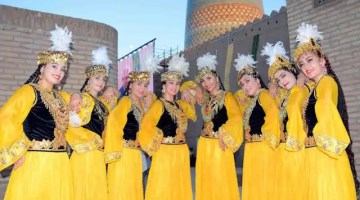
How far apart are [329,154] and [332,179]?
212 mm

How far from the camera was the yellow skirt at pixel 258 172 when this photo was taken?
4594 mm

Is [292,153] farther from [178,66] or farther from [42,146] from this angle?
[42,146]

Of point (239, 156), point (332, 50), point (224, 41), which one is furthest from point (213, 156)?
point (224, 41)

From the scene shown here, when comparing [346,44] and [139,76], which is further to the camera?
[346,44]

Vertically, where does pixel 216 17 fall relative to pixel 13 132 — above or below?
above

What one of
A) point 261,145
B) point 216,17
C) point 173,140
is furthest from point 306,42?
point 216,17

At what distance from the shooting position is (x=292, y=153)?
4.00 meters

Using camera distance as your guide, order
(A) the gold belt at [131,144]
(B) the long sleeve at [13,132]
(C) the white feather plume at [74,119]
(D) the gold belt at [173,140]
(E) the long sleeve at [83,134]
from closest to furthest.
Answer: (B) the long sleeve at [13,132] < (C) the white feather plume at [74,119] < (E) the long sleeve at [83,134] < (A) the gold belt at [131,144] < (D) the gold belt at [173,140]

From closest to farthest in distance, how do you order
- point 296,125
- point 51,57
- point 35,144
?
point 35,144
point 51,57
point 296,125

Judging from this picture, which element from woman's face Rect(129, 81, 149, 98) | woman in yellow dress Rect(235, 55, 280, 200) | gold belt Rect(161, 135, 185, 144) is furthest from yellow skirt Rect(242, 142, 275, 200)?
woman's face Rect(129, 81, 149, 98)

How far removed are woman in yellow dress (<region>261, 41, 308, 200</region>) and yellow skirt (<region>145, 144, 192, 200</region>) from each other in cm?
121

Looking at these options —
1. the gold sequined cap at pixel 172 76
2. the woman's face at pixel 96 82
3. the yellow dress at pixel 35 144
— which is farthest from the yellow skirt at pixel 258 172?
the yellow dress at pixel 35 144

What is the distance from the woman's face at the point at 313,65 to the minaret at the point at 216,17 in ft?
62.5

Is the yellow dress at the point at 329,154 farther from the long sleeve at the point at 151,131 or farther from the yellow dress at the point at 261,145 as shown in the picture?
the long sleeve at the point at 151,131
